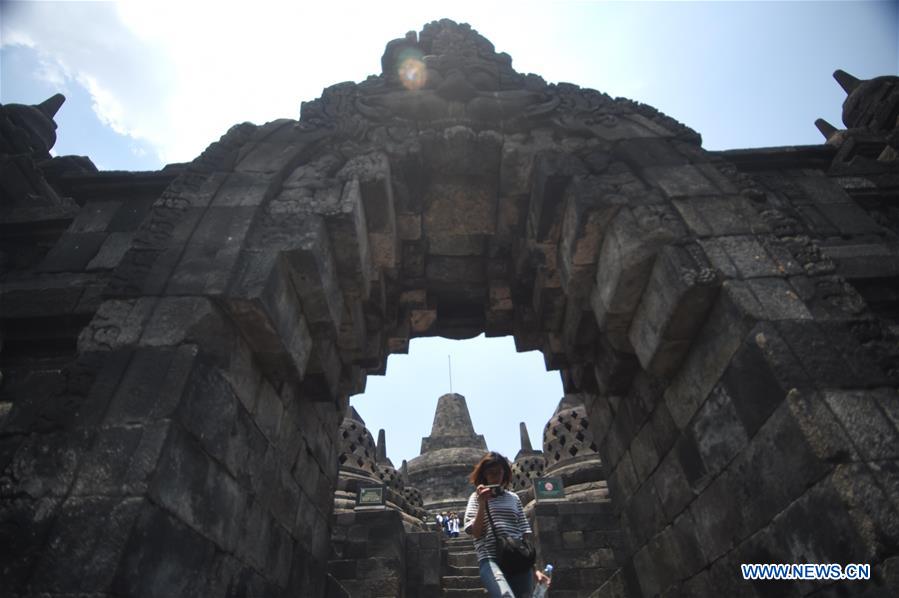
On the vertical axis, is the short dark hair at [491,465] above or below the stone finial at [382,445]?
below

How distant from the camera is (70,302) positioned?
3.50 meters

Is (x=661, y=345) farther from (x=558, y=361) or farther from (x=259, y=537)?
(x=259, y=537)

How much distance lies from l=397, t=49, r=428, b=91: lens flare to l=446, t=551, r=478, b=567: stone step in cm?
827

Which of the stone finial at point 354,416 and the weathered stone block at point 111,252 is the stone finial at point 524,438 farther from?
the weathered stone block at point 111,252

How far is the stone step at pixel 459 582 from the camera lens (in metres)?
7.94

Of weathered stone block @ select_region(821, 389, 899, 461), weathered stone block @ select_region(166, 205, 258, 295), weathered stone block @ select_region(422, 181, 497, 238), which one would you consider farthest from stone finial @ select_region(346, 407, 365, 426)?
weathered stone block @ select_region(821, 389, 899, 461)

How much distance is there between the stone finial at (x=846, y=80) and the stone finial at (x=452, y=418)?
18.5 m

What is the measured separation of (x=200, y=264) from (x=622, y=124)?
150 inches

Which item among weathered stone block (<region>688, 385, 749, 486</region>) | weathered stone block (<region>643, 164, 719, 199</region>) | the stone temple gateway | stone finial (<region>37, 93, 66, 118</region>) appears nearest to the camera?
the stone temple gateway

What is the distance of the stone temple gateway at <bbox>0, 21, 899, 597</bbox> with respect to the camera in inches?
87.9

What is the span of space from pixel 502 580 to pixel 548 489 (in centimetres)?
661

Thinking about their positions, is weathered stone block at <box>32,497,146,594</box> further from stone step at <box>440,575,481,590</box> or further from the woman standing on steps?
stone step at <box>440,575,481,590</box>

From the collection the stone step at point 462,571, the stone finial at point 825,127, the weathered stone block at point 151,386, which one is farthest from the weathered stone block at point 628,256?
the stone step at point 462,571

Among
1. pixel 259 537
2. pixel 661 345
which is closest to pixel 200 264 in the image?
pixel 259 537
